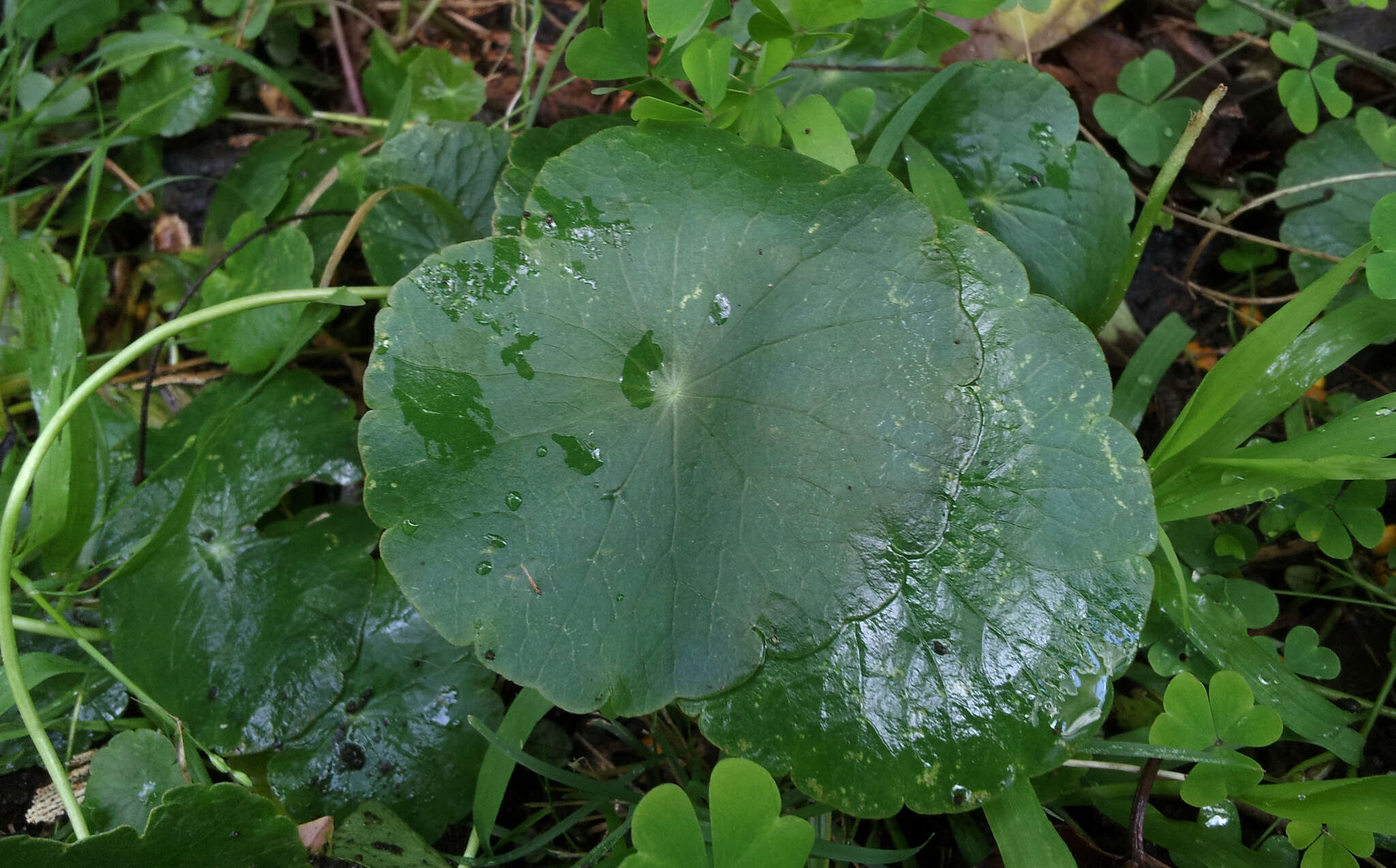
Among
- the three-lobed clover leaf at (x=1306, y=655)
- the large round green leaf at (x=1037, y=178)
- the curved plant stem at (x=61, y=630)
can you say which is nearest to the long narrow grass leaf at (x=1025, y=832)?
the three-lobed clover leaf at (x=1306, y=655)

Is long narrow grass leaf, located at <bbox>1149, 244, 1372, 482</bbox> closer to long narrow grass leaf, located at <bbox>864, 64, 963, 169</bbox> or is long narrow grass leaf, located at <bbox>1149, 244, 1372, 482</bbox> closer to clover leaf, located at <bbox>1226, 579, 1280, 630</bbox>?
clover leaf, located at <bbox>1226, 579, 1280, 630</bbox>

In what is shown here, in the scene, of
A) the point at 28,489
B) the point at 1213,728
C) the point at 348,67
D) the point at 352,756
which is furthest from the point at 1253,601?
the point at 348,67

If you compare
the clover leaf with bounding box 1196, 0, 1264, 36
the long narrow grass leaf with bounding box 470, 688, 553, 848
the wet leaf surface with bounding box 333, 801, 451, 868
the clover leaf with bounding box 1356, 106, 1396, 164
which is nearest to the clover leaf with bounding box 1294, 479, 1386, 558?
the clover leaf with bounding box 1356, 106, 1396, 164

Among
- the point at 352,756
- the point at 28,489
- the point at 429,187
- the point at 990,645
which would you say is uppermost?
the point at 429,187

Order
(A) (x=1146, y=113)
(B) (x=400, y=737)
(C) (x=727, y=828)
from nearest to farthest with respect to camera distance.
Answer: (C) (x=727, y=828) < (B) (x=400, y=737) < (A) (x=1146, y=113)

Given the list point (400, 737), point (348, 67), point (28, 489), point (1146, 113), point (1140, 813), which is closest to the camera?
point (1140, 813)

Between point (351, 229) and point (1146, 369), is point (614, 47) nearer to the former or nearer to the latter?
point (351, 229)

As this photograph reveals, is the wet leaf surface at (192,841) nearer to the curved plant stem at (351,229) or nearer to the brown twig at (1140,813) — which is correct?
the curved plant stem at (351,229)
